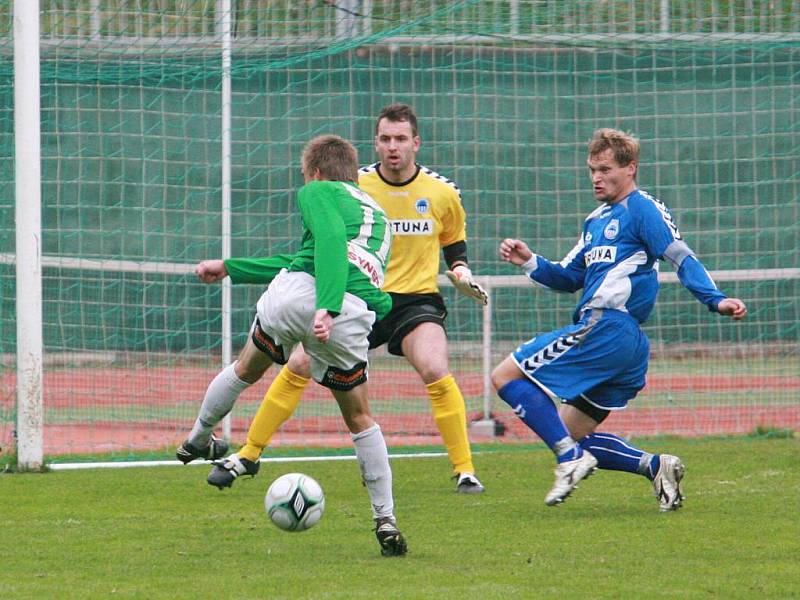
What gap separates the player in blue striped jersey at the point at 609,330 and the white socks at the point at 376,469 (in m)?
1.27

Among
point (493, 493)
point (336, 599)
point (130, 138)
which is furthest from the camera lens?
point (130, 138)

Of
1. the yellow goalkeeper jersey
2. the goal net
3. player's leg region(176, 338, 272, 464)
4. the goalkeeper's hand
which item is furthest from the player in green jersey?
the goal net

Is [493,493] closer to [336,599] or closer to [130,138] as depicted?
[336,599]

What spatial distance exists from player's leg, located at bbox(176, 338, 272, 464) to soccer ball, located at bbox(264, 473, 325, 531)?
1.16 meters

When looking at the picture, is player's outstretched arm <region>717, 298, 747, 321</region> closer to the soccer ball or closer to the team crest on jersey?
the team crest on jersey

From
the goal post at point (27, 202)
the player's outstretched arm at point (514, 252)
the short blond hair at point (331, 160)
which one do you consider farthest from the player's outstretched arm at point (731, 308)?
the goal post at point (27, 202)

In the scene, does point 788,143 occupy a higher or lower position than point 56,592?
higher

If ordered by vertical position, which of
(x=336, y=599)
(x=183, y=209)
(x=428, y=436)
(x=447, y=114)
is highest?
(x=447, y=114)

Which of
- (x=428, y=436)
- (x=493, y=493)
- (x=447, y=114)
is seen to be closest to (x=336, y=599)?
(x=493, y=493)

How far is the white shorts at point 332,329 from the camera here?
5547 mm

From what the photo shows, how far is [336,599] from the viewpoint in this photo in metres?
4.72

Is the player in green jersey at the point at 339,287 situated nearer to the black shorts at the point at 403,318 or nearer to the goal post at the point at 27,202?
the black shorts at the point at 403,318

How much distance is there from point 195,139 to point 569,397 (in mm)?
5145

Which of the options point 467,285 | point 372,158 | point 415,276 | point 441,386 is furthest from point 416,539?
point 372,158
